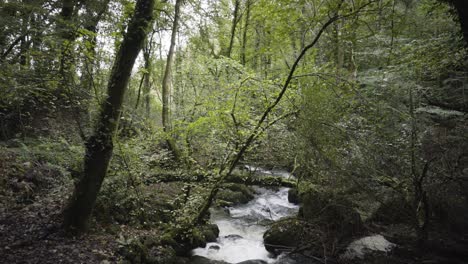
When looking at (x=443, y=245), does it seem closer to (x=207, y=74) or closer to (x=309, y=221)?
(x=309, y=221)

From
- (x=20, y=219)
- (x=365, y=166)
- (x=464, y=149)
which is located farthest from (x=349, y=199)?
(x=20, y=219)

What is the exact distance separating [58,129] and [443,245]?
40.5 ft

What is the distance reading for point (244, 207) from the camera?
1138cm

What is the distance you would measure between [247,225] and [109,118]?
20.8 feet

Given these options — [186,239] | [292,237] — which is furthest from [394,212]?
[186,239]

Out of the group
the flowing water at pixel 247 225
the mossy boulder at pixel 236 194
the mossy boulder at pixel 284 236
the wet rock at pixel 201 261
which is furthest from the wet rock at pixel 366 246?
the mossy boulder at pixel 236 194

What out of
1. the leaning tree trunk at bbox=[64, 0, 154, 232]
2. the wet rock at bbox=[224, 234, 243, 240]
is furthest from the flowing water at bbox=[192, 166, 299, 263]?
the leaning tree trunk at bbox=[64, 0, 154, 232]

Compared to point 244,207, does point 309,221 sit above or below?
above

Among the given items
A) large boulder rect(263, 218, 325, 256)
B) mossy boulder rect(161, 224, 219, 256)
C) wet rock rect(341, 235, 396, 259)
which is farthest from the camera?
large boulder rect(263, 218, 325, 256)

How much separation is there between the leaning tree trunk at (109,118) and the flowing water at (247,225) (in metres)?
3.26

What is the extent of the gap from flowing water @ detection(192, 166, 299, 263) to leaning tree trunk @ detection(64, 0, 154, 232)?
3259mm

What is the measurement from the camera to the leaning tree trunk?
5.23 m

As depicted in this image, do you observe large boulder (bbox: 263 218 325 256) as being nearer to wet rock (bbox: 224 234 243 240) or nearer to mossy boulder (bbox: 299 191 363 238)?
mossy boulder (bbox: 299 191 363 238)

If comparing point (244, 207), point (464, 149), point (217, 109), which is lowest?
point (244, 207)
